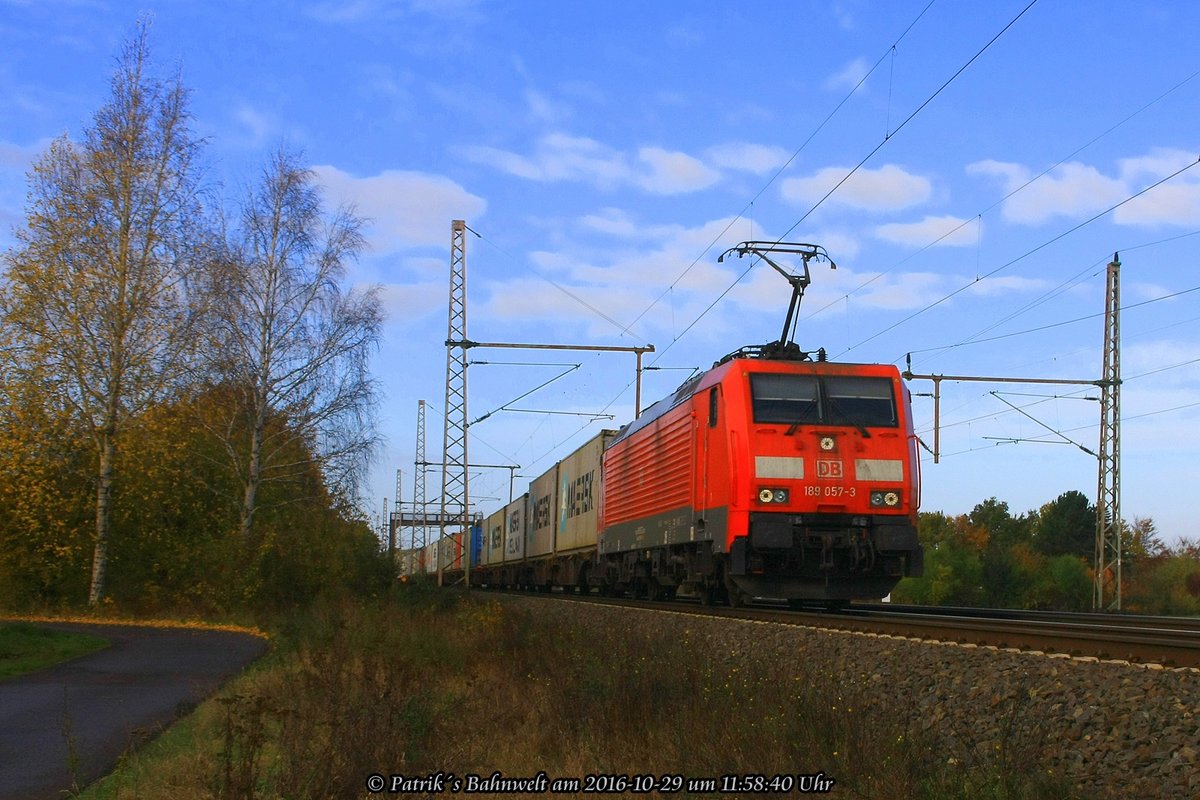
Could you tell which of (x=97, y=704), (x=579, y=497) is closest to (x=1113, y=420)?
(x=579, y=497)

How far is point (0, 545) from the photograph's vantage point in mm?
22859

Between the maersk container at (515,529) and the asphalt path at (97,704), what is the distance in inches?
875

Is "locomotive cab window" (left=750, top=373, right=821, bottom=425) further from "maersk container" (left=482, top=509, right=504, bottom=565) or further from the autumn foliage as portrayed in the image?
"maersk container" (left=482, top=509, right=504, bottom=565)

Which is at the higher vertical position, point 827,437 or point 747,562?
point 827,437

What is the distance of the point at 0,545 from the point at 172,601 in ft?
12.6

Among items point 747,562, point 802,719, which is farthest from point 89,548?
point 802,719

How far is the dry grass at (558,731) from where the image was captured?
6.39 m

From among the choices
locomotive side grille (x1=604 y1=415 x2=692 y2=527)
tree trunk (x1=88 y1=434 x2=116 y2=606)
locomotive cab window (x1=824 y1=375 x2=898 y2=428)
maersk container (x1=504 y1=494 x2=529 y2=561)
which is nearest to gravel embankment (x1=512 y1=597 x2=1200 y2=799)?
locomotive cab window (x1=824 y1=375 x2=898 y2=428)

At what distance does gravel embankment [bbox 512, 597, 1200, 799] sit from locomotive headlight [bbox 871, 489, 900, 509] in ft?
16.8

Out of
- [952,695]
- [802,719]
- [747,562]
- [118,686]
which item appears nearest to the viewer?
[802,719]

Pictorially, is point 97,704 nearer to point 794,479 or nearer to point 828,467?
point 794,479

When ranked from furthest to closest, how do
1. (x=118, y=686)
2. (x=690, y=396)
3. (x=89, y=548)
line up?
(x=89, y=548) → (x=690, y=396) → (x=118, y=686)

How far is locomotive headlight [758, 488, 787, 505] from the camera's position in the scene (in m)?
15.0

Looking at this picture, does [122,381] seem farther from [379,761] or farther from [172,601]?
[379,761]
